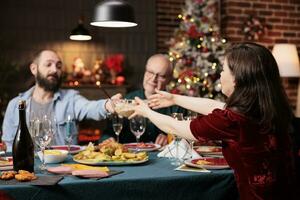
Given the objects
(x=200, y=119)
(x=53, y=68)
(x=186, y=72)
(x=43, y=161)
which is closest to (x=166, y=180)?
(x=200, y=119)

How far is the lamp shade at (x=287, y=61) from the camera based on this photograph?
19.1ft

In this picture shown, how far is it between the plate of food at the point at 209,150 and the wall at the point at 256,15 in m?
4.01

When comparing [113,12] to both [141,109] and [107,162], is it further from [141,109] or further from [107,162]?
[107,162]

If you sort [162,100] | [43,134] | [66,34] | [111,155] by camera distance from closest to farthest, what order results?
[43,134], [111,155], [162,100], [66,34]

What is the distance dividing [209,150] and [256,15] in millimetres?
4349

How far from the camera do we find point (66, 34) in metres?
6.23

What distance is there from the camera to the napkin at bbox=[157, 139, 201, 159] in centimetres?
234

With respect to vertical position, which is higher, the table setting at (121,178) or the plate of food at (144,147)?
the table setting at (121,178)

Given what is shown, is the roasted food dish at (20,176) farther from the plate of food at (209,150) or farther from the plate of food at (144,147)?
the plate of food at (209,150)

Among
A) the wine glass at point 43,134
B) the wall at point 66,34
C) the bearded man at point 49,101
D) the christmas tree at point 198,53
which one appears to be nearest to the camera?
the wine glass at point 43,134

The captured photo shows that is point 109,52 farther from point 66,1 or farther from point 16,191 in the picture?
point 16,191


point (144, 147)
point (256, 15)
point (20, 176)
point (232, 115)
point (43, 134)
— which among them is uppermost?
point (256, 15)

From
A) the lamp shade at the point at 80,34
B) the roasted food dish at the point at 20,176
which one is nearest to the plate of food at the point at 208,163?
the roasted food dish at the point at 20,176

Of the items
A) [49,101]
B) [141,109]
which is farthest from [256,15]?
[141,109]
